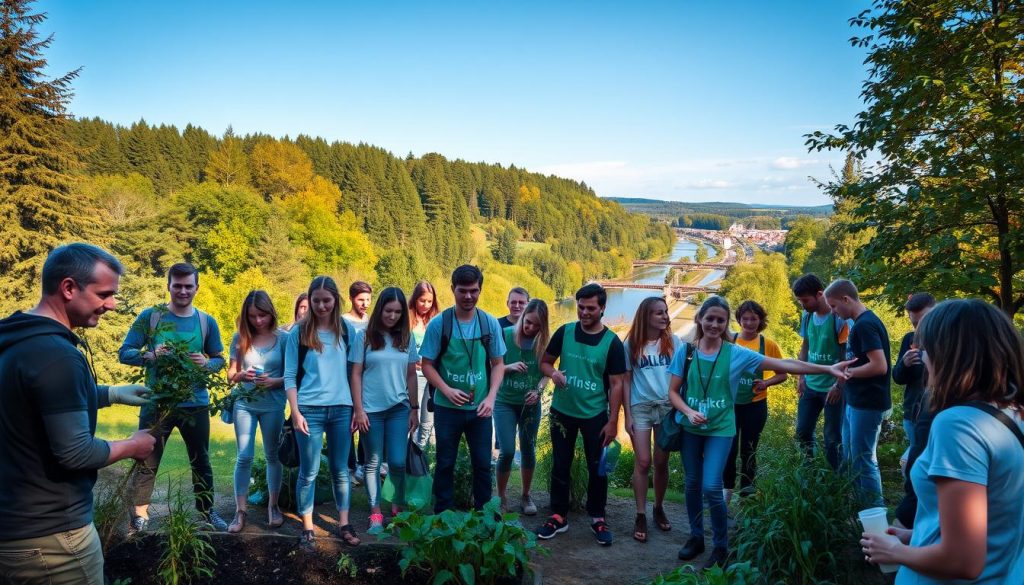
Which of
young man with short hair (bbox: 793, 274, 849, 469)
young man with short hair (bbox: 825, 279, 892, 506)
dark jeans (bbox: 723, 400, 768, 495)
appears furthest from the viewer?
young man with short hair (bbox: 793, 274, 849, 469)

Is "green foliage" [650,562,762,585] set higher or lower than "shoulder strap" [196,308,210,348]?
lower

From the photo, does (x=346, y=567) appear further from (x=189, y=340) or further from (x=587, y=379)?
(x=587, y=379)

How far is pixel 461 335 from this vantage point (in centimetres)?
483

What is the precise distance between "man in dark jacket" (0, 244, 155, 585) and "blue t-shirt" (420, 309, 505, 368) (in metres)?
2.52

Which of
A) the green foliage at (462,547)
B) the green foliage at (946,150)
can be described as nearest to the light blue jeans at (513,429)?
the green foliage at (462,547)

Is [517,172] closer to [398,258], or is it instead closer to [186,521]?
[398,258]

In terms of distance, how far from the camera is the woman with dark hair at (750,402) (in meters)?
5.25

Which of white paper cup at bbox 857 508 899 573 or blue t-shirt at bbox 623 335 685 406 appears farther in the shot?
blue t-shirt at bbox 623 335 685 406

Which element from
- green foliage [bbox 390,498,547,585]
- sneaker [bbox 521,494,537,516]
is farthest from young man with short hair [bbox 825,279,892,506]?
green foliage [bbox 390,498,547,585]

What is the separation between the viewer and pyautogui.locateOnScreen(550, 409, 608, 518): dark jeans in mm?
4922

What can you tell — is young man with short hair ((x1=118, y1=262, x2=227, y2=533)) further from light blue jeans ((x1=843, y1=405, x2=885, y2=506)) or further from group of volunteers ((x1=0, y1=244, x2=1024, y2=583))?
light blue jeans ((x1=843, y1=405, x2=885, y2=506))

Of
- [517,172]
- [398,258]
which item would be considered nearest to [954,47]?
[398,258]

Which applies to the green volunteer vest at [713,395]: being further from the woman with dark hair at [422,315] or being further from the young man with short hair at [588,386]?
the woman with dark hair at [422,315]

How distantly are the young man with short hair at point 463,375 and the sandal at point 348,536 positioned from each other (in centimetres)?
67
